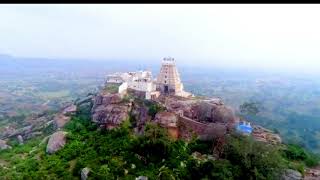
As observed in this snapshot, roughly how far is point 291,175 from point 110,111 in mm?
11008

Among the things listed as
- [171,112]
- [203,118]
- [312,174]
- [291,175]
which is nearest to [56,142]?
[171,112]

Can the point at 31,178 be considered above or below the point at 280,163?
below

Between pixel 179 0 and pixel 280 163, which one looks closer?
pixel 179 0

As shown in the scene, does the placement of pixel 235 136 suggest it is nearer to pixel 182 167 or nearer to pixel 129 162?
pixel 182 167

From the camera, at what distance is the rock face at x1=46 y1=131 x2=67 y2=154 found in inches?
960

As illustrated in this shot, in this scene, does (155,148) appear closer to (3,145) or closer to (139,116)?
(139,116)

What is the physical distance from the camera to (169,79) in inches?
1161

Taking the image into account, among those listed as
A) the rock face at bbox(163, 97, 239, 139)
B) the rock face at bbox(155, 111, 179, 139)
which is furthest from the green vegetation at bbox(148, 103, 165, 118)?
the rock face at bbox(155, 111, 179, 139)

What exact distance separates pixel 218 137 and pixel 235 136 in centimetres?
84

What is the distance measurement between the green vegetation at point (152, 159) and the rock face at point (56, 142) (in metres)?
0.41

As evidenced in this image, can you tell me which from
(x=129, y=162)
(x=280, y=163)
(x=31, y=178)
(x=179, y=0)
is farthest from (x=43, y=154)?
(x=179, y=0)

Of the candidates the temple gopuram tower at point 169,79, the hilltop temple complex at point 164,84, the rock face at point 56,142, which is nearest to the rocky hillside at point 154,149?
the rock face at point 56,142

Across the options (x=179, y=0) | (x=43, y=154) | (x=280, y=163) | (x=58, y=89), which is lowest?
(x=58, y=89)

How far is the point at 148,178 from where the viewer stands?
60.3 ft
